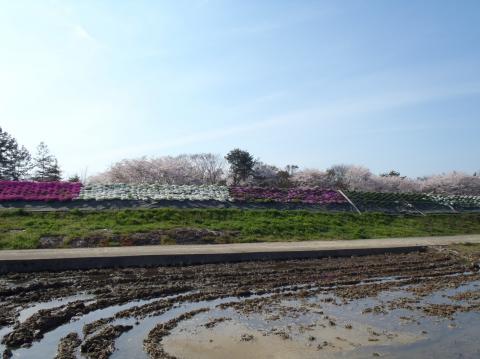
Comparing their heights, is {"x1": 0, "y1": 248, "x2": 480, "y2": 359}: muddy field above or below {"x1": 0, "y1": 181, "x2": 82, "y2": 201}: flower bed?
below

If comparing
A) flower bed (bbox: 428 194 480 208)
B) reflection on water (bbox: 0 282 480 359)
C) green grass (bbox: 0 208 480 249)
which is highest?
flower bed (bbox: 428 194 480 208)

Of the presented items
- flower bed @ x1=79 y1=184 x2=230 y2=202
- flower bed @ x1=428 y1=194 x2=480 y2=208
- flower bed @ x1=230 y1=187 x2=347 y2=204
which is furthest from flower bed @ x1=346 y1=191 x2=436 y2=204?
flower bed @ x1=79 y1=184 x2=230 y2=202

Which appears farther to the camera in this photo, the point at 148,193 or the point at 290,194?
the point at 290,194

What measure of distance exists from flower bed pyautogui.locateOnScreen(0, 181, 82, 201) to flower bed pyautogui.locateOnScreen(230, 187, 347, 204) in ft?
25.8

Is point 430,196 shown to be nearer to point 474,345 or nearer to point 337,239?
point 337,239

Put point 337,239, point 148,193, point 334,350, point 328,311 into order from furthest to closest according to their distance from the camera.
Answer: point 148,193
point 337,239
point 328,311
point 334,350

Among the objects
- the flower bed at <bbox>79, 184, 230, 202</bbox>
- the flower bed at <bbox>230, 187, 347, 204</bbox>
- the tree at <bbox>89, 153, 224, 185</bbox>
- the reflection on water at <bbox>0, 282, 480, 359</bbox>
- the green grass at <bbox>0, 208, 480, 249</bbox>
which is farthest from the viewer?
the tree at <bbox>89, 153, 224, 185</bbox>

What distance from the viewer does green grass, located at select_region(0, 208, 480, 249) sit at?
15.4 meters

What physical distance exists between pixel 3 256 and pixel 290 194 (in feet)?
52.5

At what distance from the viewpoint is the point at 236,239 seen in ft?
53.2

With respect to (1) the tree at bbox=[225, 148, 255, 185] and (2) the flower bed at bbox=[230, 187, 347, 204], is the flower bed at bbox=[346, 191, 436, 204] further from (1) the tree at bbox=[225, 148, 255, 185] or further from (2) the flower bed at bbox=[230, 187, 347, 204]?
(1) the tree at bbox=[225, 148, 255, 185]

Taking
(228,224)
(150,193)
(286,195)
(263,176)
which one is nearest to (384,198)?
(286,195)

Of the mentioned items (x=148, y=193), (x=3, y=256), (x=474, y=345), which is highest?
(x=148, y=193)

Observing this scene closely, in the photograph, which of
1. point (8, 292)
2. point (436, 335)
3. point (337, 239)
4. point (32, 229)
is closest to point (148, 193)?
point (32, 229)
